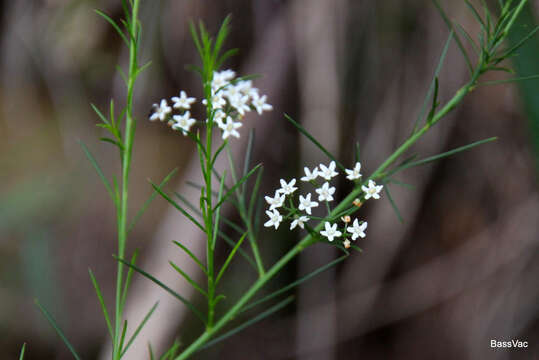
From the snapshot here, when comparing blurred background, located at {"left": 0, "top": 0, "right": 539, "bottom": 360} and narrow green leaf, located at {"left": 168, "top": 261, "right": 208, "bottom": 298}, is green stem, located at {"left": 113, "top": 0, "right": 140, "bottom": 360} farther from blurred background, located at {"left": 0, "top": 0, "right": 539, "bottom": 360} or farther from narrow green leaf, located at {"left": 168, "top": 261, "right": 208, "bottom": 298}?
blurred background, located at {"left": 0, "top": 0, "right": 539, "bottom": 360}

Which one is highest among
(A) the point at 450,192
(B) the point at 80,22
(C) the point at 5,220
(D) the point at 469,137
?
(B) the point at 80,22

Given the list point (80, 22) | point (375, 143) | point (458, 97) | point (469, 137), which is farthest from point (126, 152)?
point (469, 137)

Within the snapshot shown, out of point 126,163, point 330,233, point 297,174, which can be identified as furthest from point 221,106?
point 297,174

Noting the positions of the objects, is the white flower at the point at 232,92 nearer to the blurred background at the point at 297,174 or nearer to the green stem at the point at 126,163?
the green stem at the point at 126,163

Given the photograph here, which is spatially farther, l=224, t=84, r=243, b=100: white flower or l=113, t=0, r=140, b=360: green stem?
l=224, t=84, r=243, b=100: white flower

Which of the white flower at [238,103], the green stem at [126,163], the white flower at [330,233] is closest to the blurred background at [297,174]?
the green stem at [126,163]

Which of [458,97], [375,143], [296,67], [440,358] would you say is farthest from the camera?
[440,358]

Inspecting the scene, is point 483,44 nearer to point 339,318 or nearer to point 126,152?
point 126,152

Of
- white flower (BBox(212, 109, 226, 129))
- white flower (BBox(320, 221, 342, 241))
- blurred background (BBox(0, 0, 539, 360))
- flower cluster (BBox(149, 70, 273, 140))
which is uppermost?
blurred background (BBox(0, 0, 539, 360))

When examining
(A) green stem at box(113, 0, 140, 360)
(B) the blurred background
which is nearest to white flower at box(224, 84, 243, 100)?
(A) green stem at box(113, 0, 140, 360)
